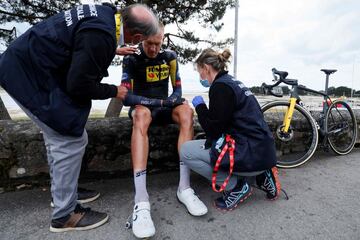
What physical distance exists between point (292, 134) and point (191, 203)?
5.88 feet

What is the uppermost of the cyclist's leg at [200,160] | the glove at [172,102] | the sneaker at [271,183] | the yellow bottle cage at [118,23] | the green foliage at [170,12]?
the green foliage at [170,12]

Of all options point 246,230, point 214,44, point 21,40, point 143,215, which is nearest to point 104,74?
point 21,40

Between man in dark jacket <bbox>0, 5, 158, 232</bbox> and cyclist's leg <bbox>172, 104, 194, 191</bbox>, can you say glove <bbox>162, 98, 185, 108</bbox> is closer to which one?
cyclist's leg <bbox>172, 104, 194, 191</bbox>

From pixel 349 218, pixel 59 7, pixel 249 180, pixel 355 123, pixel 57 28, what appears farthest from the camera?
pixel 59 7

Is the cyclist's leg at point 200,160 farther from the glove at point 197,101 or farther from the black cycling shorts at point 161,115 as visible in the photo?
the black cycling shorts at point 161,115

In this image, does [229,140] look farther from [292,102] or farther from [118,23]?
[292,102]

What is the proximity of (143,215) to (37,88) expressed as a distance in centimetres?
109

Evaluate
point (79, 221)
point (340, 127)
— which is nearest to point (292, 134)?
point (340, 127)

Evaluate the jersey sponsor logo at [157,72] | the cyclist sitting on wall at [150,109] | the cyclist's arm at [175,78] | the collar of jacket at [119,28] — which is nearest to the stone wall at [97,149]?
the cyclist sitting on wall at [150,109]

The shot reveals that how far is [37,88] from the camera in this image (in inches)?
68.1

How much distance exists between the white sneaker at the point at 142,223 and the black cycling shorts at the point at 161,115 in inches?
36.6

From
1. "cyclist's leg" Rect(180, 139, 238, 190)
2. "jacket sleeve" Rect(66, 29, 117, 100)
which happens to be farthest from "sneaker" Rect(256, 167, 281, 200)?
"jacket sleeve" Rect(66, 29, 117, 100)

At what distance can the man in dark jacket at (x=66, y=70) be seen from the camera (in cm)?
163

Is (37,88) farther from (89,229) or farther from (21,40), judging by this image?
(89,229)
